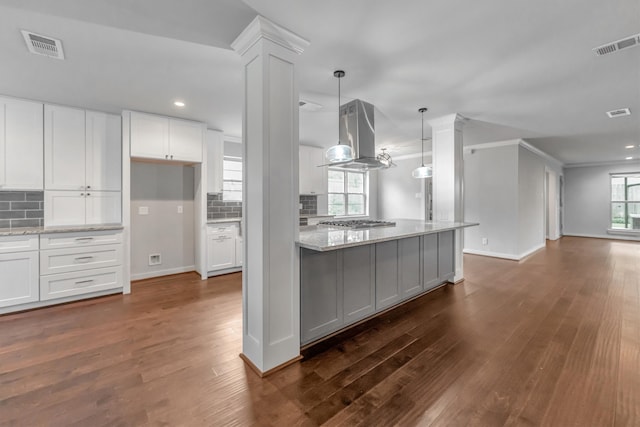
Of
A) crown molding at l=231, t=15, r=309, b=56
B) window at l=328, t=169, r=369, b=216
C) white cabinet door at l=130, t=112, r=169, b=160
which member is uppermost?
crown molding at l=231, t=15, r=309, b=56

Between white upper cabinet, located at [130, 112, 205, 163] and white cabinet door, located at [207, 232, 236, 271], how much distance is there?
1.26 metres

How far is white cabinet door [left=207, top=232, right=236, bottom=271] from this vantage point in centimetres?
434

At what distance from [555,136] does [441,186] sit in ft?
10.4

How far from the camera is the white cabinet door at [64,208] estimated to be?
133 inches

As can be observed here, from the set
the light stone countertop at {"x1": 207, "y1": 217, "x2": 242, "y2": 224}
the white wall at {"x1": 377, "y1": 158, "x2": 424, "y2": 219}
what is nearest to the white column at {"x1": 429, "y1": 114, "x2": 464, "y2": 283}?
the white wall at {"x1": 377, "y1": 158, "x2": 424, "y2": 219}

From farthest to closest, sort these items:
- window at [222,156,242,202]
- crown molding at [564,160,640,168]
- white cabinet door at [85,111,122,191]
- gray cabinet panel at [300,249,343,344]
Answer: crown molding at [564,160,640,168], window at [222,156,242,202], white cabinet door at [85,111,122,191], gray cabinet panel at [300,249,343,344]

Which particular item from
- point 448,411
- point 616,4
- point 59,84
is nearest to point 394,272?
point 448,411

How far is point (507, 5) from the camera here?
1.73 meters

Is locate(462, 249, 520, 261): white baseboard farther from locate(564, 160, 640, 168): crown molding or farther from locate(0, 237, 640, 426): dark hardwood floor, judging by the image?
locate(564, 160, 640, 168): crown molding

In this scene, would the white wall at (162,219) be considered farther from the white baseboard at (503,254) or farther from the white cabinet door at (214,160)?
the white baseboard at (503,254)

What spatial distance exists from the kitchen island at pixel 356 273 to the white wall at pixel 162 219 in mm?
2796

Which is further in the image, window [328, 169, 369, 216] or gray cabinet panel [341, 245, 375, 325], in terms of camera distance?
window [328, 169, 369, 216]

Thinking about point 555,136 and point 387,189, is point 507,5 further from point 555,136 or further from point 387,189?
point 387,189

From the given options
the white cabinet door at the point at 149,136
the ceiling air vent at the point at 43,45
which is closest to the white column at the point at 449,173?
the white cabinet door at the point at 149,136
